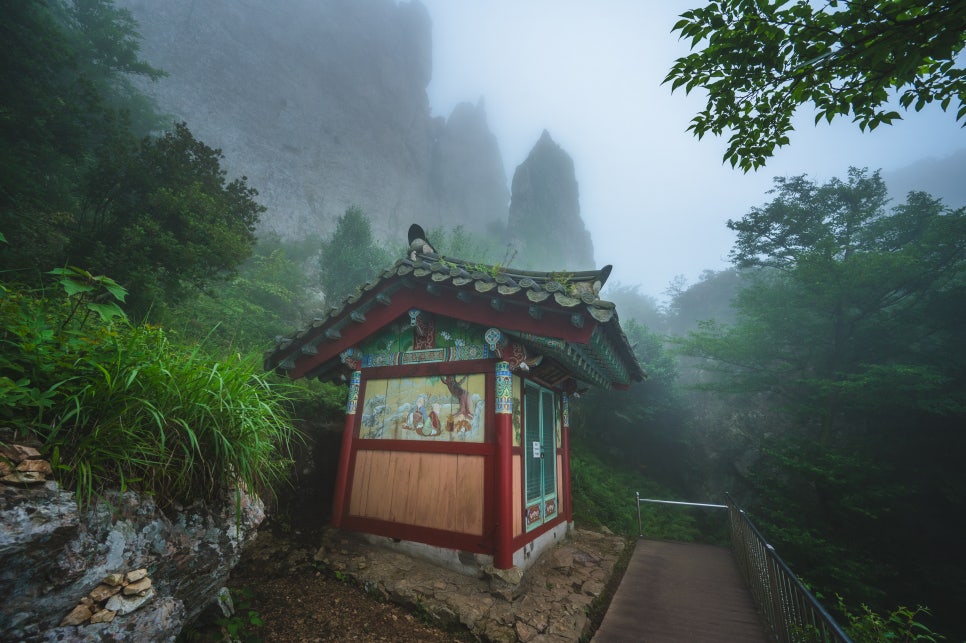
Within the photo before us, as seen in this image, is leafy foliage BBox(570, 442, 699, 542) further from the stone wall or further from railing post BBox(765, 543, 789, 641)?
the stone wall

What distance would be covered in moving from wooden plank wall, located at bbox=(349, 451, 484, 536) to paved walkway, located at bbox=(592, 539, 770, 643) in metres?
1.93

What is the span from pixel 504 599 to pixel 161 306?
912 centimetres

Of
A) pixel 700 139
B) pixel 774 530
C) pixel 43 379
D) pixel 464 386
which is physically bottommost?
pixel 774 530

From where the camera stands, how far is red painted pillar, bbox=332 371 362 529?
17.9 ft

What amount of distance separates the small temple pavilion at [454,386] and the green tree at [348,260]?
1446 cm

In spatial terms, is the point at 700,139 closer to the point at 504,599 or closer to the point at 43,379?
the point at 43,379

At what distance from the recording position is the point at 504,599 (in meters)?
4.16

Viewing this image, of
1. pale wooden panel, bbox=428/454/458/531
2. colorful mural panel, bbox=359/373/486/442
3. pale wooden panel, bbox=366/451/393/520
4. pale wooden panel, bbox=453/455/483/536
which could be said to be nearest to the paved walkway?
pale wooden panel, bbox=453/455/483/536

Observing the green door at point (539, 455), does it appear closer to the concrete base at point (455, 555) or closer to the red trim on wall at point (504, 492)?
the concrete base at point (455, 555)

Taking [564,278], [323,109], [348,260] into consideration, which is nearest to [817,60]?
[564,278]

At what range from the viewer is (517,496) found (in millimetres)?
5051

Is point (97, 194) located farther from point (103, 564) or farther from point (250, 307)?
point (103, 564)

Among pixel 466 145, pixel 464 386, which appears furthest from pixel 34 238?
pixel 466 145

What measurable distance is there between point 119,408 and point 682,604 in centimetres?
606
